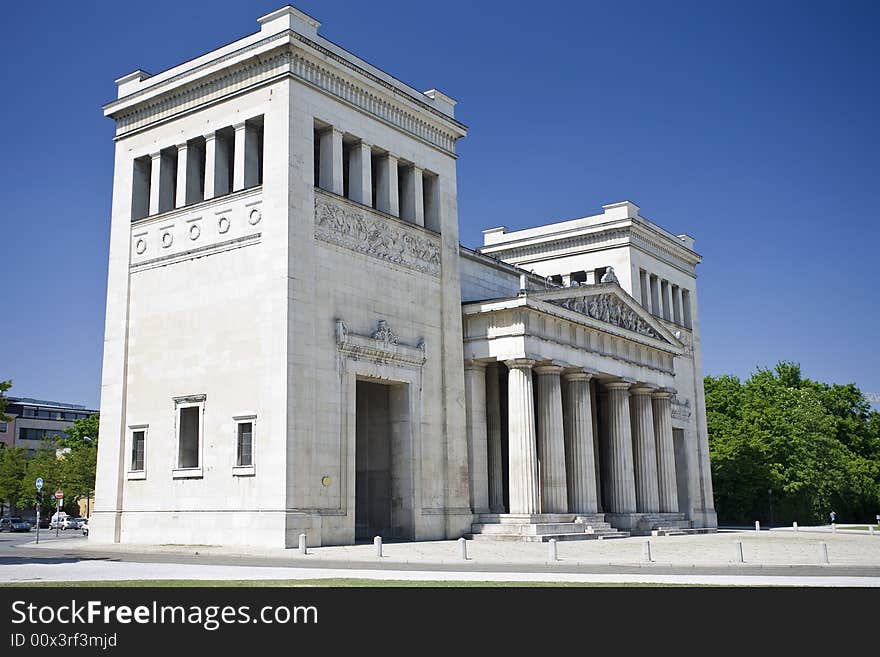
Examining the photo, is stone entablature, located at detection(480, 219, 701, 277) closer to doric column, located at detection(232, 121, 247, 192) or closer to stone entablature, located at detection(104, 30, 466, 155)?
stone entablature, located at detection(104, 30, 466, 155)

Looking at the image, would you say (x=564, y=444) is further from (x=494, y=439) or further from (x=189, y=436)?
(x=189, y=436)

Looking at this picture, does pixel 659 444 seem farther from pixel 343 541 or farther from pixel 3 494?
pixel 3 494

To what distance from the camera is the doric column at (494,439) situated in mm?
55469

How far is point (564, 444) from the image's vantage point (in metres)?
57.6

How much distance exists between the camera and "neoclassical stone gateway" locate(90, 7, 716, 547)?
1677 inches

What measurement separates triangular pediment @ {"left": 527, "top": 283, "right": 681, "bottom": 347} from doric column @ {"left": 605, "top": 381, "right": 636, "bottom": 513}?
15.4ft

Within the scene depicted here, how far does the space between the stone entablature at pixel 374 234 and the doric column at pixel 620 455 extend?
17979 mm

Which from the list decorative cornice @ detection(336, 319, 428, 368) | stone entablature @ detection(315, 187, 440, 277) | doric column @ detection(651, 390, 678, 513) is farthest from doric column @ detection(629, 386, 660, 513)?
decorative cornice @ detection(336, 319, 428, 368)

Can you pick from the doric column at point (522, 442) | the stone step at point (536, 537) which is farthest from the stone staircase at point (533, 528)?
the doric column at point (522, 442)

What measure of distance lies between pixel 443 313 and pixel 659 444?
25552 mm

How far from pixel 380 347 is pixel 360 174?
929 centimetres

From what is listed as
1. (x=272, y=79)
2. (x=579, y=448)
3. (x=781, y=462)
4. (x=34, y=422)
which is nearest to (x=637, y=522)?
(x=579, y=448)

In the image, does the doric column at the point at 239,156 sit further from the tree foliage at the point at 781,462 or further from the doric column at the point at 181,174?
the tree foliage at the point at 781,462
